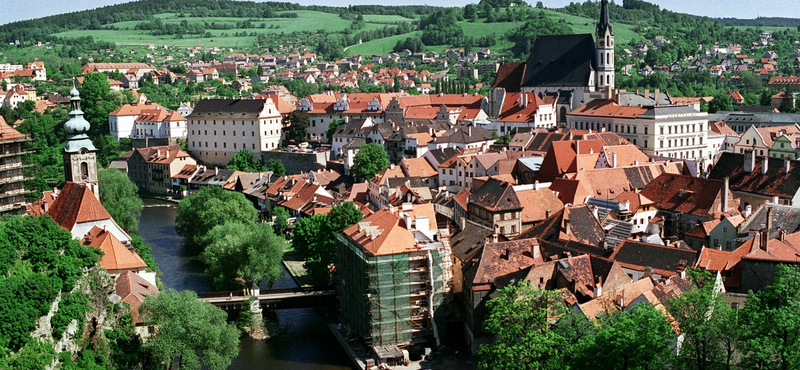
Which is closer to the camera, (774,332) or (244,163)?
(774,332)

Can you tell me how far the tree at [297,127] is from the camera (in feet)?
256

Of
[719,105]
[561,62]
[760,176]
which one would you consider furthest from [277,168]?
[719,105]

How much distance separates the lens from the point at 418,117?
7969 centimetres

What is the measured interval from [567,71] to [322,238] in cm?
4305

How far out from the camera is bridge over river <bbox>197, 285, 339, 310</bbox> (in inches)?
1425

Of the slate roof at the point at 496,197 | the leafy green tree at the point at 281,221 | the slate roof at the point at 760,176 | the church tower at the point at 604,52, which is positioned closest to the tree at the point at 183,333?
the slate roof at the point at 496,197

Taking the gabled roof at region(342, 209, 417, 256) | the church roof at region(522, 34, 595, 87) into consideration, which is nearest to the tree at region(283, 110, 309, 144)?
the church roof at region(522, 34, 595, 87)

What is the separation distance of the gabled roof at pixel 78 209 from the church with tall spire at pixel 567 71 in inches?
1780

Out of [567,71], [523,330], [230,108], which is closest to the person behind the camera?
[523,330]

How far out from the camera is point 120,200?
50594 mm

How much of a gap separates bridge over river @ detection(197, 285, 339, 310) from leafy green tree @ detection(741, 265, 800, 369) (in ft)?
63.6

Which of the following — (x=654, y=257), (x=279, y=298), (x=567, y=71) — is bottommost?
(x=279, y=298)

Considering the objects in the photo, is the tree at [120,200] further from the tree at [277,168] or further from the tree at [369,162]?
the tree at [277,168]

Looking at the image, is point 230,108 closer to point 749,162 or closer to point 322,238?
point 322,238
